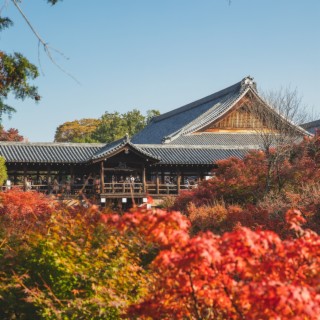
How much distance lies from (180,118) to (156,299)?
3843 cm

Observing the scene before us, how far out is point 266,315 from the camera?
12.4 ft

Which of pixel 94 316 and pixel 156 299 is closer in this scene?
pixel 156 299

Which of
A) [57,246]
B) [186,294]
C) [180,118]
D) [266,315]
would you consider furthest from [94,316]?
[180,118]

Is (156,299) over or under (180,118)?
under

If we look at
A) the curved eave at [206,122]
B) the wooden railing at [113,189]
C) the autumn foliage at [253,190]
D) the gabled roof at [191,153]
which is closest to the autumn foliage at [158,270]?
the autumn foliage at [253,190]

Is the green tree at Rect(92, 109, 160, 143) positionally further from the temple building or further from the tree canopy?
the temple building

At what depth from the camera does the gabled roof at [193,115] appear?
112 feet

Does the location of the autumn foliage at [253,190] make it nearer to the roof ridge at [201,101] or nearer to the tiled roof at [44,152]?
the tiled roof at [44,152]

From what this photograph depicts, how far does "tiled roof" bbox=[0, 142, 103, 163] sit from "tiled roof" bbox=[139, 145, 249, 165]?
401cm

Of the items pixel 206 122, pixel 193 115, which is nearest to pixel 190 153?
pixel 206 122

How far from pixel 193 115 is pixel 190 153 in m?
11.3

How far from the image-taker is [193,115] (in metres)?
40.2

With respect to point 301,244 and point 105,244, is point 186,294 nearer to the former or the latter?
point 301,244

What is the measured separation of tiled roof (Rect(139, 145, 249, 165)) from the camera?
92.8 ft
